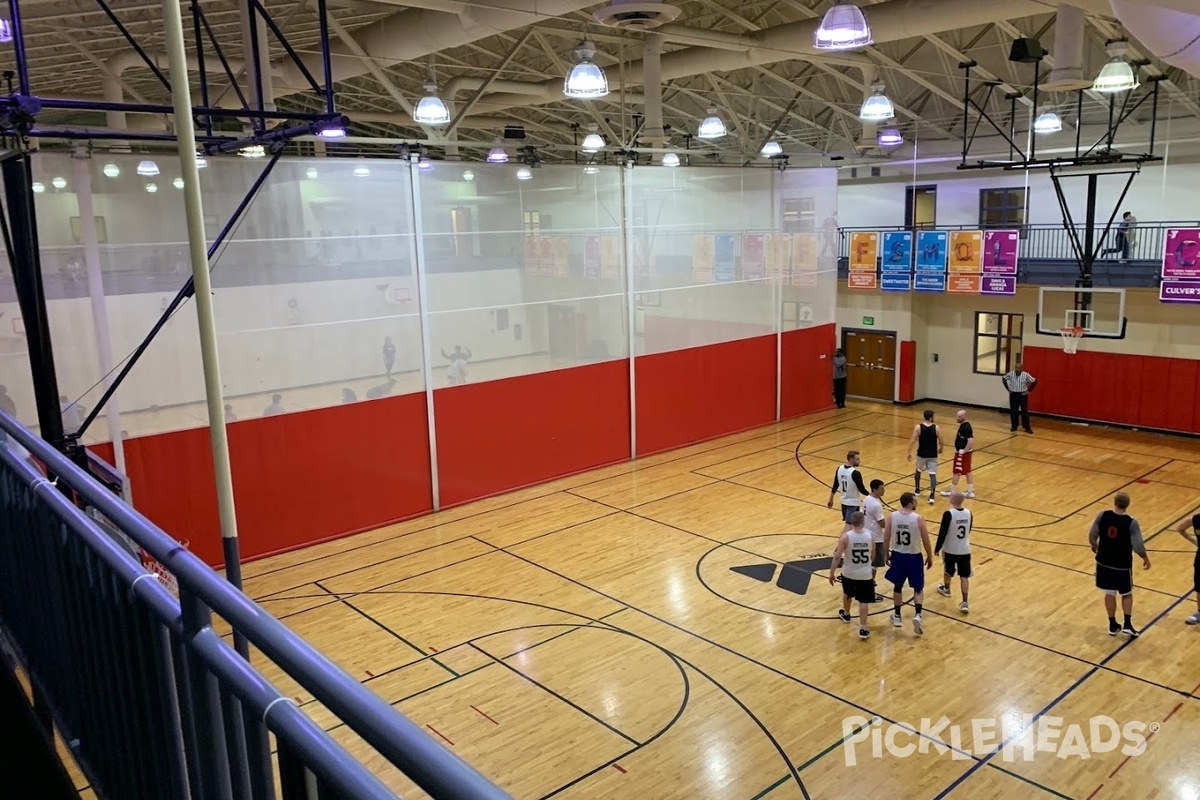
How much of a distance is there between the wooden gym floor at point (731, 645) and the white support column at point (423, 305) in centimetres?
128

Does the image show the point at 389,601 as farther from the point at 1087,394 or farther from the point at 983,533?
the point at 1087,394

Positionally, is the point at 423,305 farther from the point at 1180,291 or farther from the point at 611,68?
the point at 1180,291

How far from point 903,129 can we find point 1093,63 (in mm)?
7203

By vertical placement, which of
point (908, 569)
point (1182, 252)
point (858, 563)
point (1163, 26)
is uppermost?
point (1163, 26)

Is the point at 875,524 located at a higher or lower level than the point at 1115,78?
lower

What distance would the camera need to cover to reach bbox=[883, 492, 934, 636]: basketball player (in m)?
9.82

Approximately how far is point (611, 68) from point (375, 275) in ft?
31.6

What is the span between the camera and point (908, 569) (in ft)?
32.7

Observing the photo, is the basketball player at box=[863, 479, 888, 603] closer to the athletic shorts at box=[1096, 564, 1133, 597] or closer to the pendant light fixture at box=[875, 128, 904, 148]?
the athletic shorts at box=[1096, 564, 1133, 597]

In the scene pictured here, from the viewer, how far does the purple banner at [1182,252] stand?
17.4 meters

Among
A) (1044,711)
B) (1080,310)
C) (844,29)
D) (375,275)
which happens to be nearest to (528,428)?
(375,275)

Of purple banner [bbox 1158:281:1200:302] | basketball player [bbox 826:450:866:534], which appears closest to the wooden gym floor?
basketball player [bbox 826:450:866:534]

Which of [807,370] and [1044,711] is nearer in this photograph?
[1044,711]

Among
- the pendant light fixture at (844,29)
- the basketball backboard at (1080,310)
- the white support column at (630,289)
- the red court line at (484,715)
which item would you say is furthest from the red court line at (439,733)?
the basketball backboard at (1080,310)
